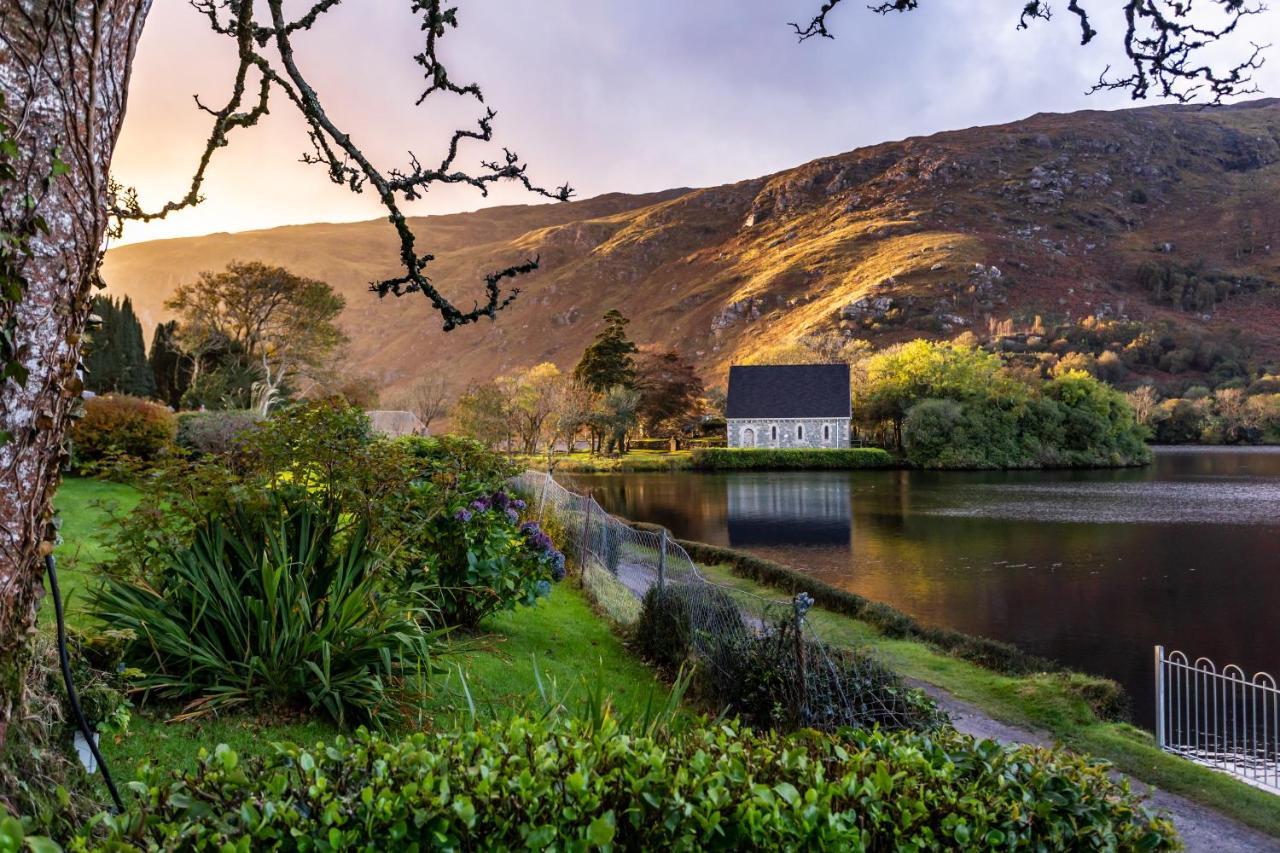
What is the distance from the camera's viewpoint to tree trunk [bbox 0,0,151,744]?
2.07 meters

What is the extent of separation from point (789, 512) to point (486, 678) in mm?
23166

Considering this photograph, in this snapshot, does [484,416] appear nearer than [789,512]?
No

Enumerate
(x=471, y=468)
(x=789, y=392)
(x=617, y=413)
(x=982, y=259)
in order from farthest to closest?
1. (x=982, y=259)
2. (x=789, y=392)
3. (x=617, y=413)
4. (x=471, y=468)

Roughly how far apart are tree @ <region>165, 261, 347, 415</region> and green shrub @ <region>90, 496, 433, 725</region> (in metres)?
38.6

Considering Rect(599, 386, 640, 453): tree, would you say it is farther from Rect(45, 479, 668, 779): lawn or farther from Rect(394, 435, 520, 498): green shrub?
Rect(394, 435, 520, 498): green shrub

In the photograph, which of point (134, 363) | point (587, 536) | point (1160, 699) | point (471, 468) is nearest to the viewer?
point (1160, 699)

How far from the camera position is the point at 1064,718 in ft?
26.2

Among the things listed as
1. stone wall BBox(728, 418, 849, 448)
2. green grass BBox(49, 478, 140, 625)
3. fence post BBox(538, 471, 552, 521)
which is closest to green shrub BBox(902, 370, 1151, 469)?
stone wall BBox(728, 418, 849, 448)

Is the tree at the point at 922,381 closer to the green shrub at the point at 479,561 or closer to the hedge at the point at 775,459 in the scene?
the hedge at the point at 775,459

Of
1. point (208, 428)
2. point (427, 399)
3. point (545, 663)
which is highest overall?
point (427, 399)

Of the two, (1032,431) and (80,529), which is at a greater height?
(80,529)

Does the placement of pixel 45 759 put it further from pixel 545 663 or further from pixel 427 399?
pixel 427 399

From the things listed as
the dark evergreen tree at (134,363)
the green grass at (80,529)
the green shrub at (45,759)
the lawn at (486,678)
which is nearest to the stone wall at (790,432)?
the dark evergreen tree at (134,363)

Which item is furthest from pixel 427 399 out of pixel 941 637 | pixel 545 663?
pixel 545 663
